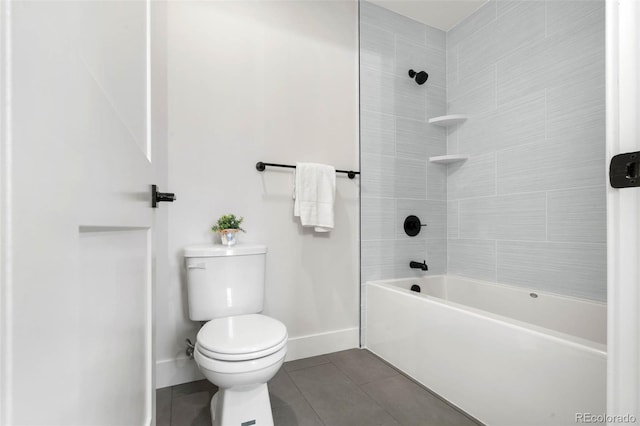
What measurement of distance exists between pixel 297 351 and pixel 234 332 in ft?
2.66

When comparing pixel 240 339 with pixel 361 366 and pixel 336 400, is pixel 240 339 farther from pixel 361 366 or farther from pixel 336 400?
pixel 361 366

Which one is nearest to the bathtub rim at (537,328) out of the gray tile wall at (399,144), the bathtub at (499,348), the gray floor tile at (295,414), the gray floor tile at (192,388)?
the bathtub at (499,348)

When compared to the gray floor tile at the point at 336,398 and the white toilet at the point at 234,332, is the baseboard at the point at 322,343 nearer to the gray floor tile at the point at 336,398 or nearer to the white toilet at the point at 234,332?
the gray floor tile at the point at 336,398

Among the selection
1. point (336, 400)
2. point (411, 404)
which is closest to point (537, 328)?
point (411, 404)

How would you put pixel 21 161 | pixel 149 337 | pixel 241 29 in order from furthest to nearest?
pixel 241 29 < pixel 149 337 < pixel 21 161

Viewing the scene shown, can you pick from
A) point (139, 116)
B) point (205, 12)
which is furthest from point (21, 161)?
point (205, 12)

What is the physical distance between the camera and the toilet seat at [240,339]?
114 centimetres

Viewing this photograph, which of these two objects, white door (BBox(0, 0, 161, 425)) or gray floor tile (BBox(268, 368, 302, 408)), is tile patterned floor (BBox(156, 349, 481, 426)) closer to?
gray floor tile (BBox(268, 368, 302, 408))

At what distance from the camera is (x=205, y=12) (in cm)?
178

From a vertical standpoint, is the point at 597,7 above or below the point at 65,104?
above

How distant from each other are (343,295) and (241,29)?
1.80 m

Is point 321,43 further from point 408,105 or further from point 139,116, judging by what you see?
point 139,116

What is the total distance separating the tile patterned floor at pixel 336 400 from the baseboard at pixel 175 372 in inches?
1.5

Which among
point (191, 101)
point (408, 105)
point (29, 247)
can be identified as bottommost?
point (29, 247)
